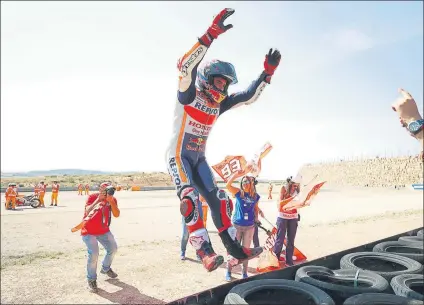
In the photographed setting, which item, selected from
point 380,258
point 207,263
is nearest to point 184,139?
point 207,263

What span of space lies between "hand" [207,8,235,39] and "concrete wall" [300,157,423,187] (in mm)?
58126

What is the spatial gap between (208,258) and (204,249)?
0.12 meters

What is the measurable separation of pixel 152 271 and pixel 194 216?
18.1 feet

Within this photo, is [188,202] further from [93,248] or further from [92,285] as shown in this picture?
[92,285]

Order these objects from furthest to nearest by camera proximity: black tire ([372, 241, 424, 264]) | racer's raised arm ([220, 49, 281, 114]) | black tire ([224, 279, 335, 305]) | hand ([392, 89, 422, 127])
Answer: black tire ([372, 241, 424, 264]) < racer's raised arm ([220, 49, 281, 114]) < hand ([392, 89, 422, 127]) < black tire ([224, 279, 335, 305])

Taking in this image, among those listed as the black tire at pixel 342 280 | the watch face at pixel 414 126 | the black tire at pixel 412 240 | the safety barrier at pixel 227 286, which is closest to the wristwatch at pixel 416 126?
the watch face at pixel 414 126

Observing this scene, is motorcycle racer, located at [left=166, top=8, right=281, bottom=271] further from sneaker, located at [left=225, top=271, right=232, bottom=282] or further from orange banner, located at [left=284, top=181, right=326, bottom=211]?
sneaker, located at [left=225, top=271, right=232, bottom=282]

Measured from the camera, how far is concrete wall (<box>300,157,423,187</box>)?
58.7 m

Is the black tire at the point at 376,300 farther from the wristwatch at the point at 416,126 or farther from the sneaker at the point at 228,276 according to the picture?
the sneaker at the point at 228,276

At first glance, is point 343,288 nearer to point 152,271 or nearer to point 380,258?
point 380,258

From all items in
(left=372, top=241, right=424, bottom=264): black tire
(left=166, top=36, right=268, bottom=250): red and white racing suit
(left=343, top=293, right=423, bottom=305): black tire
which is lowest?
(left=372, top=241, right=424, bottom=264): black tire

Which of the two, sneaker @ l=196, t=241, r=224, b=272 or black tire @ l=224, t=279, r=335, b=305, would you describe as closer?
sneaker @ l=196, t=241, r=224, b=272

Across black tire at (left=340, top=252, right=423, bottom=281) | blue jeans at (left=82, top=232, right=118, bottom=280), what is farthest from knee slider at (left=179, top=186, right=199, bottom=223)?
blue jeans at (left=82, top=232, right=118, bottom=280)

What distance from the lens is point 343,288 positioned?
3.52m
